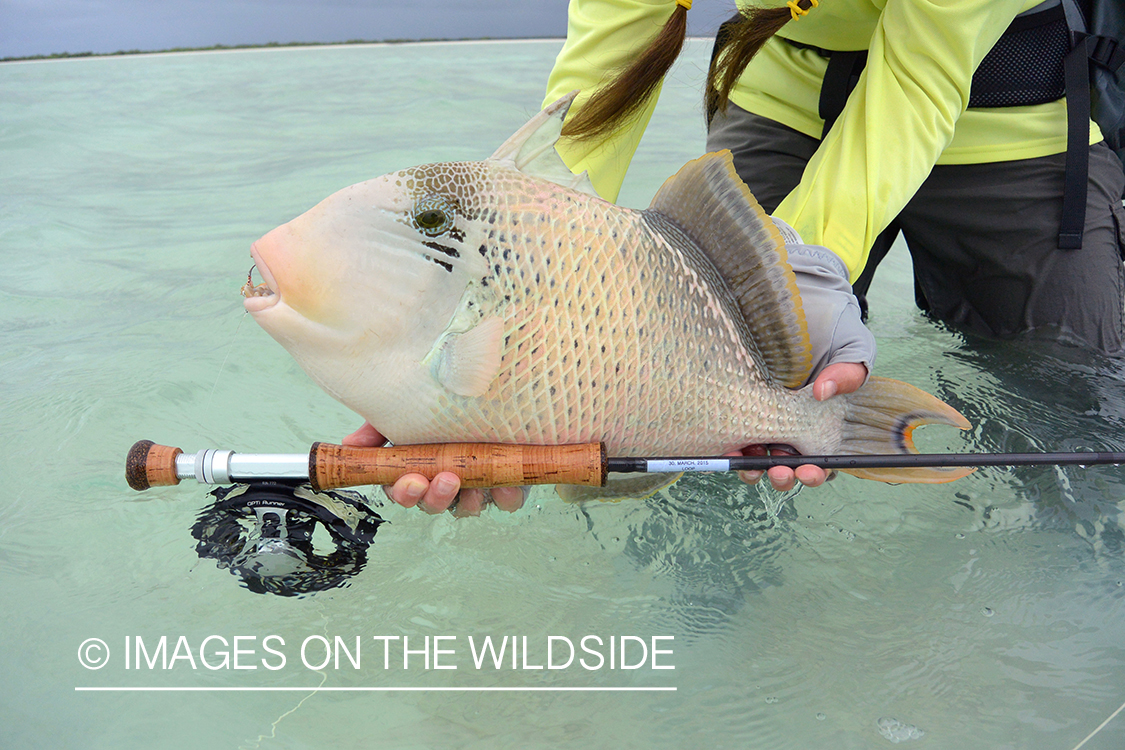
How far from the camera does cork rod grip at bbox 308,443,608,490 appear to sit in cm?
105

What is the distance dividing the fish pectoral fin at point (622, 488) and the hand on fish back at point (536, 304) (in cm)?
11

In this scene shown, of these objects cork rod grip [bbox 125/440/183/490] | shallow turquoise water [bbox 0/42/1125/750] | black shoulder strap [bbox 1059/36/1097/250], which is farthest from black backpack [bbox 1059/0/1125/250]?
cork rod grip [bbox 125/440/183/490]

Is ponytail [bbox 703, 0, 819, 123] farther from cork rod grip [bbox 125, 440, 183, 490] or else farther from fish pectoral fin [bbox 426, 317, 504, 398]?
cork rod grip [bbox 125, 440, 183, 490]

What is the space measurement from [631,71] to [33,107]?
19.3 feet

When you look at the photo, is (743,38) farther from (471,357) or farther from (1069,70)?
(471,357)

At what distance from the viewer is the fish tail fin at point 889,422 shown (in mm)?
1219

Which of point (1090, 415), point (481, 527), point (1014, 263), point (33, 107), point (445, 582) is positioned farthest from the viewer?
point (33, 107)

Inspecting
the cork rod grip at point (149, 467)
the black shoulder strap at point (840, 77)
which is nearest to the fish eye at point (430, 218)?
the cork rod grip at point (149, 467)

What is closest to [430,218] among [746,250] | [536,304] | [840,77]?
[536,304]

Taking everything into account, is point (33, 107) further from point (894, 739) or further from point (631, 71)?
point (894, 739)

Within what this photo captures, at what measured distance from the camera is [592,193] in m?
1.11

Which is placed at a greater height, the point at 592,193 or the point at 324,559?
the point at 592,193

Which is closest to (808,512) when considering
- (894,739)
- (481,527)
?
(894,739)

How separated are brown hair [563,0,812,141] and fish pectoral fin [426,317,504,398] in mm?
677
